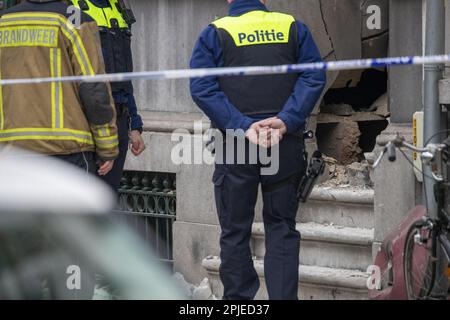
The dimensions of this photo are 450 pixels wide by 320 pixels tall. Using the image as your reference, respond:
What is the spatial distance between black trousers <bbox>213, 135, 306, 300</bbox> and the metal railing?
2.07 metres

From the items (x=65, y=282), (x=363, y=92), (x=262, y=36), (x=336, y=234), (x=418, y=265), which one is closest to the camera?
(x=65, y=282)

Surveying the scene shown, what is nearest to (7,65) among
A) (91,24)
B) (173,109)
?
(91,24)

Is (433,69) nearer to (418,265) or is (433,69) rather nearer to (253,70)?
(418,265)

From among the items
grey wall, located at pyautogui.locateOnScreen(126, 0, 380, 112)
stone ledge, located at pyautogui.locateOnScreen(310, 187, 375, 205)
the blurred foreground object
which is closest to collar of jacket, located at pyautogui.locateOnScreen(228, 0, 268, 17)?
grey wall, located at pyautogui.locateOnScreen(126, 0, 380, 112)

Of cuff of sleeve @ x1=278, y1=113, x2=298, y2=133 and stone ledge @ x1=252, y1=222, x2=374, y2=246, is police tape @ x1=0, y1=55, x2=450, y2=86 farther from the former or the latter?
stone ledge @ x1=252, y1=222, x2=374, y2=246

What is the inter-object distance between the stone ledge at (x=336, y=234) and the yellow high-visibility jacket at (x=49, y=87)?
1.99 meters

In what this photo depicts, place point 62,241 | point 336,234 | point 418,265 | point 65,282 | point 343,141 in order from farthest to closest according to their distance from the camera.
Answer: point 343,141
point 336,234
point 418,265
point 65,282
point 62,241

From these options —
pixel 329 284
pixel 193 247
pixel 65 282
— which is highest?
pixel 65 282

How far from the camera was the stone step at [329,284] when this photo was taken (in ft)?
30.2

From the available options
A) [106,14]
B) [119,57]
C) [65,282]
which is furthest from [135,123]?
[65,282]

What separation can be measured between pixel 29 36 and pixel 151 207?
9.19 feet

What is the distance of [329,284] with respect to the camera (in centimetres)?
934

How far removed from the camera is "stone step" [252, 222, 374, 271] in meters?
9.40

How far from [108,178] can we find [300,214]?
5.11 ft
